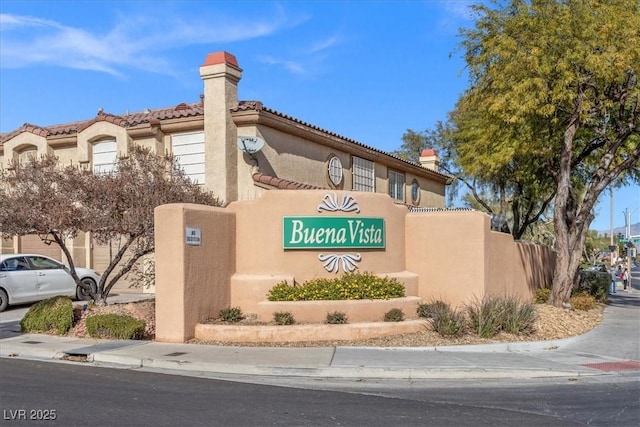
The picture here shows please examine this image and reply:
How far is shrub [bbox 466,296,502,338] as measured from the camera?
40.4 ft

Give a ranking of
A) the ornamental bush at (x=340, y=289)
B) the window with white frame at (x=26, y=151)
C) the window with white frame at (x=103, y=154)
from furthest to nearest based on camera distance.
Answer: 1. the window with white frame at (x=26, y=151)
2. the window with white frame at (x=103, y=154)
3. the ornamental bush at (x=340, y=289)

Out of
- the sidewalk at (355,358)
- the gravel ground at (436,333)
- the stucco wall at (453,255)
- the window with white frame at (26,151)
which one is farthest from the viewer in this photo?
the window with white frame at (26,151)

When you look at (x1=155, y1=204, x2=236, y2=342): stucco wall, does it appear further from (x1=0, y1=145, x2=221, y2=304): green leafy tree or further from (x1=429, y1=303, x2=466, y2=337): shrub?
(x1=429, y1=303, x2=466, y2=337): shrub

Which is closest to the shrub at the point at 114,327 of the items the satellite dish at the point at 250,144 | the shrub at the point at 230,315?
the shrub at the point at 230,315

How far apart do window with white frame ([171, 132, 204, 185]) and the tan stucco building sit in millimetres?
32

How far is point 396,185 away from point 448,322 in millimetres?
16406

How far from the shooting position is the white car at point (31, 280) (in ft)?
56.1

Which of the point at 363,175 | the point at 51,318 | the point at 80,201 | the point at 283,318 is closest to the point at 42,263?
the point at 51,318

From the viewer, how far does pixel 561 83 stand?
1533 centimetres

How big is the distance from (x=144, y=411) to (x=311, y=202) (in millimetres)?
7303

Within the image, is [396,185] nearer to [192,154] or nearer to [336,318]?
[192,154]

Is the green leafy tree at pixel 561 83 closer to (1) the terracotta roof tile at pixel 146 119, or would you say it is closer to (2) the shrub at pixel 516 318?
(2) the shrub at pixel 516 318

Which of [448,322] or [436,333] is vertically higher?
[448,322]

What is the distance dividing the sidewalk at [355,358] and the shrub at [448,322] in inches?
23.6
